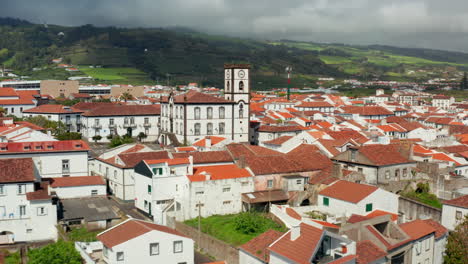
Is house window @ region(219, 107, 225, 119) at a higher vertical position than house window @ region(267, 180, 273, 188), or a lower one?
higher

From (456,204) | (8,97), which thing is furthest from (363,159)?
(8,97)

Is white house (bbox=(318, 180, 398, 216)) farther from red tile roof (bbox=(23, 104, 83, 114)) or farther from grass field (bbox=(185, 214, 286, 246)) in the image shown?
red tile roof (bbox=(23, 104, 83, 114))

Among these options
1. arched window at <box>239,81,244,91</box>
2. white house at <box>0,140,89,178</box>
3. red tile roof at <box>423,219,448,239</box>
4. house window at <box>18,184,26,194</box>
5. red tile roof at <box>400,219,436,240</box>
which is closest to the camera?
red tile roof at <box>400,219,436,240</box>

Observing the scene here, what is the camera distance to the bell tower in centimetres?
6775

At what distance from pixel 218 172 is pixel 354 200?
11.6m

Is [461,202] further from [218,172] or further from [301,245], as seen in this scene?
[218,172]

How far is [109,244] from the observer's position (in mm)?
26578

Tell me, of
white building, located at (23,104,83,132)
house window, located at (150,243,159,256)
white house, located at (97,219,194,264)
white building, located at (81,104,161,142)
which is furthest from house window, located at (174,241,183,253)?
white building, located at (23,104,83,132)

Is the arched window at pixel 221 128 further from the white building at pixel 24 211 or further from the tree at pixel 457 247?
the tree at pixel 457 247

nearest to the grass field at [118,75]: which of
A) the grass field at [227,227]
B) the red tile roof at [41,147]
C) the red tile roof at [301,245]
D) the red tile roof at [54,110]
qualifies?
the red tile roof at [54,110]

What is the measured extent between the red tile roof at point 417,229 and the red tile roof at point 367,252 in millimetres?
3126

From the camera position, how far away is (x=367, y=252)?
24.8 meters

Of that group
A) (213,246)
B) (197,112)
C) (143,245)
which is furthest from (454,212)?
(197,112)

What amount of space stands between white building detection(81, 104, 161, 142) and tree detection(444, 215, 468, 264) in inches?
2213
